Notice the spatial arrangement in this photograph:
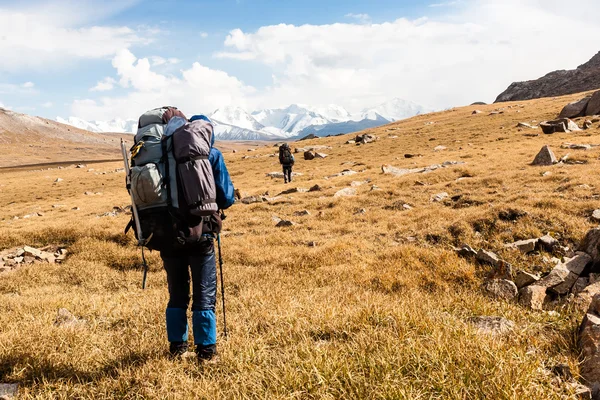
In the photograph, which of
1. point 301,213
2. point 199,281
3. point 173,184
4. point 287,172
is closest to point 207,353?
point 199,281

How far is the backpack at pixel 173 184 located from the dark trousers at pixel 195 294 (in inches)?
9.0

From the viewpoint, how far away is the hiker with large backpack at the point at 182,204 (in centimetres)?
390

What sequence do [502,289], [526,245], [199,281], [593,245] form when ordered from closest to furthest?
1. [199,281]
2. [502,289]
3. [593,245]
4. [526,245]

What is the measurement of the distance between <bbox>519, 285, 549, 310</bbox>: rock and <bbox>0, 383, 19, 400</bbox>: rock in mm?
6957

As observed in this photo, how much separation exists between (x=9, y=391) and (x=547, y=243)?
1053 centimetres

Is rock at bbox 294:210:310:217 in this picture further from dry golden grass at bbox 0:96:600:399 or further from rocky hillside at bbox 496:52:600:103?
rocky hillside at bbox 496:52:600:103

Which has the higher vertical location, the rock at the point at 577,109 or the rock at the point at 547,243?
the rock at the point at 577,109

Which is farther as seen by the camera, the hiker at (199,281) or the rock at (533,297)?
the rock at (533,297)

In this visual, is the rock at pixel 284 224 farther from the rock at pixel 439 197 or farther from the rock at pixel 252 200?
the rock at pixel 439 197

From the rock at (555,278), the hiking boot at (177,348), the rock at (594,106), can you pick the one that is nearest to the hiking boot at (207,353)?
the hiking boot at (177,348)

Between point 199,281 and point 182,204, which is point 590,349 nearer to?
point 199,281

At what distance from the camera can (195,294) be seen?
424 centimetres

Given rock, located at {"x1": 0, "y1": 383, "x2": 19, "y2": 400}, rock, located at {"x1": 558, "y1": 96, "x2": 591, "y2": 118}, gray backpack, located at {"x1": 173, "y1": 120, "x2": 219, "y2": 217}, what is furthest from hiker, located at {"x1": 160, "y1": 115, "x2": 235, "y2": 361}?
rock, located at {"x1": 558, "y1": 96, "x2": 591, "y2": 118}

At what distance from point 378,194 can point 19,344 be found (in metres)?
15.2
